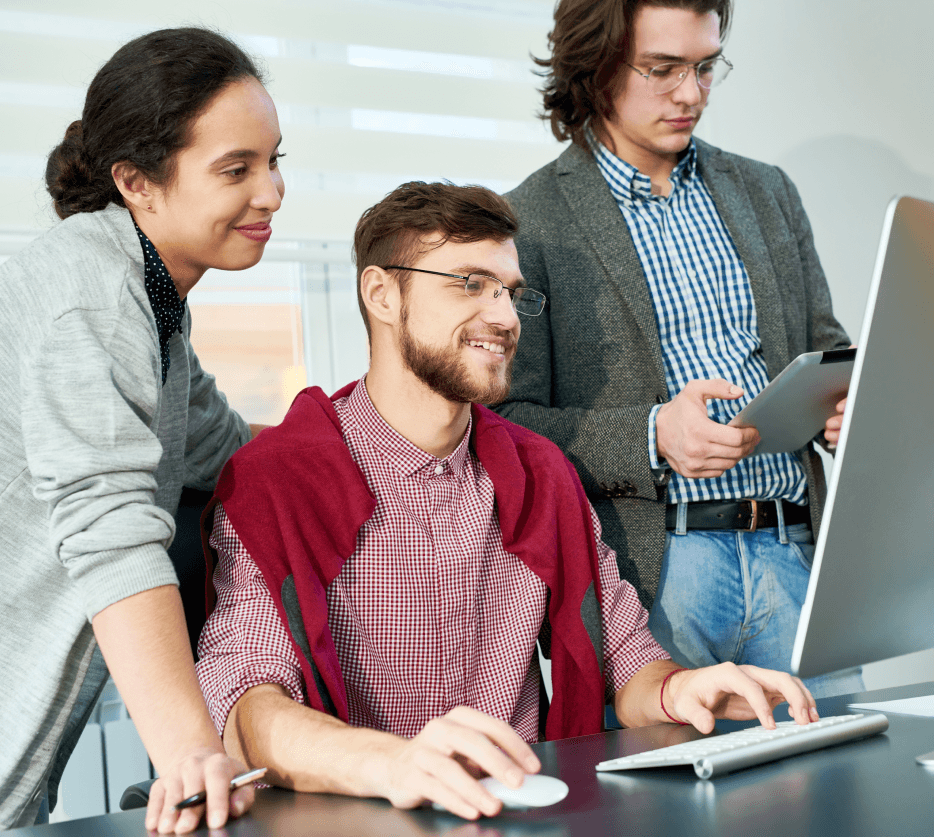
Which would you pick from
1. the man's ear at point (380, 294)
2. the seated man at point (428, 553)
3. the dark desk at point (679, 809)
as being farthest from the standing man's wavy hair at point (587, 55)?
the dark desk at point (679, 809)

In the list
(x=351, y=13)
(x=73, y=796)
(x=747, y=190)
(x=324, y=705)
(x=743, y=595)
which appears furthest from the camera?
(x=351, y=13)

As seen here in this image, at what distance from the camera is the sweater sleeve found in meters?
1.00

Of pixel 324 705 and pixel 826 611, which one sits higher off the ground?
pixel 826 611

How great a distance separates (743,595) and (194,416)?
3.05ft

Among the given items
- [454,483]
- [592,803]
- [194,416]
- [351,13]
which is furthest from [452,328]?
[351,13]

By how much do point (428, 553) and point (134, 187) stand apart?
2.07 feet

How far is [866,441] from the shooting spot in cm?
79

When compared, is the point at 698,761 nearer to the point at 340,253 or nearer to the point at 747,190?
the point at 747,190

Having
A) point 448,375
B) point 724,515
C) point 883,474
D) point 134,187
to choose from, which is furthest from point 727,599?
point 134,187

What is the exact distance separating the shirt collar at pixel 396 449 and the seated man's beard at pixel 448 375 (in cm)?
9

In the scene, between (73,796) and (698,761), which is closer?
(698,761)

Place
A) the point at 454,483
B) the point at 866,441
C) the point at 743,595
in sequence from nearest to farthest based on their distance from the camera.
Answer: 1. the point at 866,441
2. the point at 454,483
3. the point at 743,595

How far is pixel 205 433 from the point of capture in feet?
5.13

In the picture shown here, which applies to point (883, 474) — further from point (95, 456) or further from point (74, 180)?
point (74, 180)
